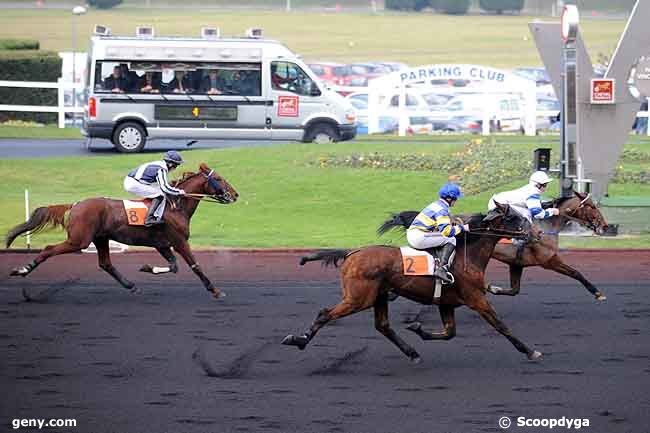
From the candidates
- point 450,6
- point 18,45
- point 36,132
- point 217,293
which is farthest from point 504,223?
point 450,6

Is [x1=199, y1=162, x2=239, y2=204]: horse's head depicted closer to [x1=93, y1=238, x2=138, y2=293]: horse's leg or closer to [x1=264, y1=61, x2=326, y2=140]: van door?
[x1=93, y1=238, x2=138, y2=293]: horse's leg

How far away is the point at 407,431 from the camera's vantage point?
28.4 feet

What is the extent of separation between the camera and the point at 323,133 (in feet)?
90.2

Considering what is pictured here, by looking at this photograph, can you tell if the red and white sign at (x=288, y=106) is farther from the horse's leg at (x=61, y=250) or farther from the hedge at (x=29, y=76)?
the horse's leg at (x=61, y=250)

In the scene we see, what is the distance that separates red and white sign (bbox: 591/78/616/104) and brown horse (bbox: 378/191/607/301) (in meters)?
5.27

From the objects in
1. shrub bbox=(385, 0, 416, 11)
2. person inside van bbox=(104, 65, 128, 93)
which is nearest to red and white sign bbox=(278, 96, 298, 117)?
person inside van bbox=(104, 65, 128, 93)

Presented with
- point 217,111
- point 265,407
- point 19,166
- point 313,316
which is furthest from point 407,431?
point 217,111

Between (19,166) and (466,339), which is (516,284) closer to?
(466,339)

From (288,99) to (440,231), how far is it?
16.8 m

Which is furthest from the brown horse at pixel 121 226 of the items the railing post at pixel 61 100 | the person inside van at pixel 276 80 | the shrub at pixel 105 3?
the shrub at pixel 105 3

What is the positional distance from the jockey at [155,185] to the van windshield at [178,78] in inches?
502

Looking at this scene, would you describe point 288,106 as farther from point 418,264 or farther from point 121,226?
point 418,264

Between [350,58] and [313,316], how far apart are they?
40597mm

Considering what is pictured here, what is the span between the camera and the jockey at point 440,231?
10.6 meters
